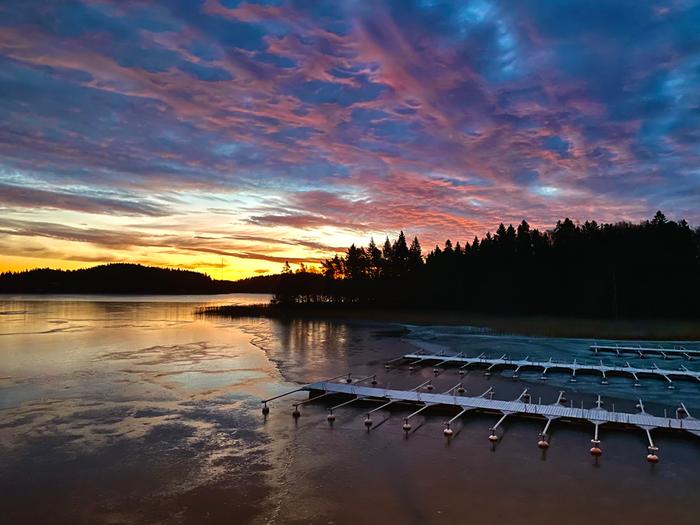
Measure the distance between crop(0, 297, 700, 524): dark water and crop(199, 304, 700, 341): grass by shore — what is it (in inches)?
768

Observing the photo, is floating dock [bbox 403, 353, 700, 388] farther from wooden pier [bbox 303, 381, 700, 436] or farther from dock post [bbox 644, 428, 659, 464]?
dock post [bbox 644, 428, 659, 464]

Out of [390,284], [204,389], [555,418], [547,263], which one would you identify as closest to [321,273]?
[390,284]

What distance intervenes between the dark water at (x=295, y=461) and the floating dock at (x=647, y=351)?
8.92 meters

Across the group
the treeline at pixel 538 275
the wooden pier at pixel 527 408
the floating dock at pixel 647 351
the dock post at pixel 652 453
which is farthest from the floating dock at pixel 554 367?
the treeline at pixel 538 275

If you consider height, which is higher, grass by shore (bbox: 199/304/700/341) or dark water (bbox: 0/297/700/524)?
grass by shore (bbox: 199/304/700/341)

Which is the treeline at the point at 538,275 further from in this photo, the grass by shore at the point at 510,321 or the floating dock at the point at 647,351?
the floating dock at the point at 647,351

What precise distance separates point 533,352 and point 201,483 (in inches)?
959

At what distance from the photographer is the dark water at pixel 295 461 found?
9641 mm

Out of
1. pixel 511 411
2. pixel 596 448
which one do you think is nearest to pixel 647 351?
pixel 511 411

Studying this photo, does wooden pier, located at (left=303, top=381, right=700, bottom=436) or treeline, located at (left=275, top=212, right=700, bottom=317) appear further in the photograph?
treeline, located at (left=275, top=212, right=700, bottom=317)

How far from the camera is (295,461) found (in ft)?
40.1

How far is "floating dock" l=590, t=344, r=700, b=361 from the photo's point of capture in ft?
96.6

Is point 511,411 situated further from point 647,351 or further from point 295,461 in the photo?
point 647,351

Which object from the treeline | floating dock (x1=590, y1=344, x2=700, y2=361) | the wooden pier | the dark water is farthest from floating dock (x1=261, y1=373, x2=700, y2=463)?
the treeline
